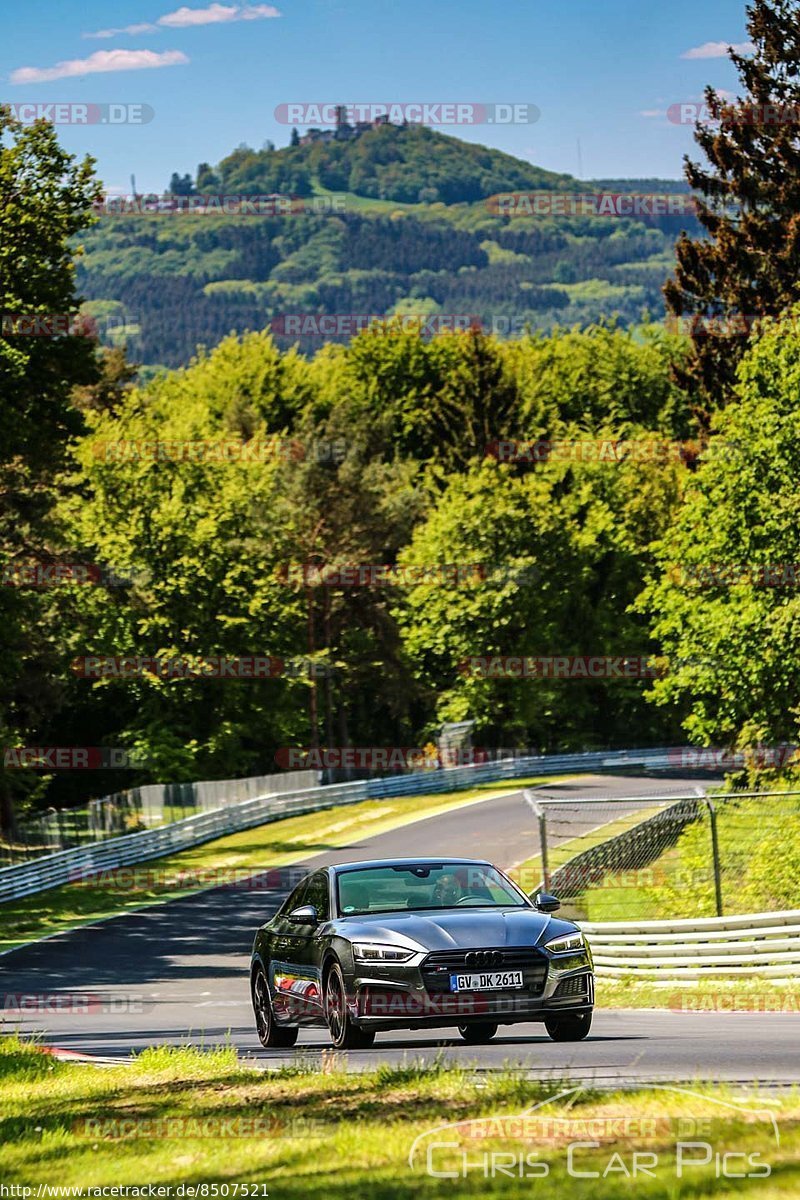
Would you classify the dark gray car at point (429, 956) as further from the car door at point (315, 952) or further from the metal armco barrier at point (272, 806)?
the metal armco barrier at point (272, 806)

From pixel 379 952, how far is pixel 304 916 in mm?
1349

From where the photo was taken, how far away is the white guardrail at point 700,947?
1858 centimetres

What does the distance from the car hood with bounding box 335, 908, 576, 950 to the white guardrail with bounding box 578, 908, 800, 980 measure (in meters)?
6.70

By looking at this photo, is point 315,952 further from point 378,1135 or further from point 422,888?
point 378,1135

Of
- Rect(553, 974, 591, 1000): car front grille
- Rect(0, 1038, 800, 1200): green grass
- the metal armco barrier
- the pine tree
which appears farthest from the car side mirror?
the pine tree

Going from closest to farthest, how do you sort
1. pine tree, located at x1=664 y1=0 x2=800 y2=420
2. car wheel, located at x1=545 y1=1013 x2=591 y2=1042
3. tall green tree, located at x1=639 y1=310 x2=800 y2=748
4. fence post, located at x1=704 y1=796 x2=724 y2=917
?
1. car wheel, located at x1=545 y1=1013 x2=591 y2=1042
2. fence post, located at x1=704 y1=796 x2=724 y2=917
3. tall green tree, located at x1=639 y1=310 x2=800 y2=748
4. pine tree, located at x1=664 y1=0 x2=800 y2=420

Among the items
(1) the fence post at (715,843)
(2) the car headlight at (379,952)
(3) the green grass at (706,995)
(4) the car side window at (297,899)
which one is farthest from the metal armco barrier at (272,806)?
(2) the car headlight at (379,952)

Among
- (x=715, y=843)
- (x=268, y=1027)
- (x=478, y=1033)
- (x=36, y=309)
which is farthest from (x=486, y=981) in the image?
(x=36, y=309)

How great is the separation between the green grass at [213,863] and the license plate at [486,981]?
845 inches

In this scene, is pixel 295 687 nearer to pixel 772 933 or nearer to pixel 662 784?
pixel 662 784

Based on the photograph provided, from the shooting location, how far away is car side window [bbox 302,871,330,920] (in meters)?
13.3

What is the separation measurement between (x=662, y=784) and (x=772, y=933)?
130 feet

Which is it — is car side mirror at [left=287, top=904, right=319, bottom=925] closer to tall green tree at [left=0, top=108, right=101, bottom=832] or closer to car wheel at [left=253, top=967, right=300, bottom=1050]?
car wheel at [left=253, top=967, right=300, bottom=1050]

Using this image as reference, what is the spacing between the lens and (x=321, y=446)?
7788 centimetres
